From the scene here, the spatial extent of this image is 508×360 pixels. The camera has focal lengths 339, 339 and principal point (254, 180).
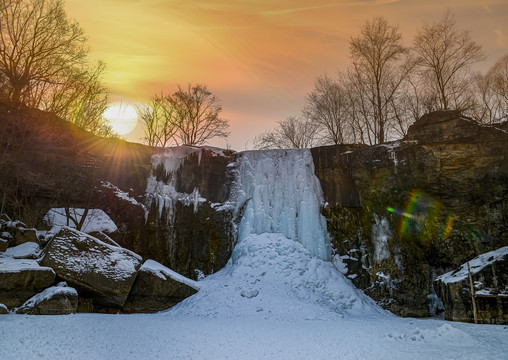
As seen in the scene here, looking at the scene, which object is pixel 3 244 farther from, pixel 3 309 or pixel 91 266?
pixel 3 309

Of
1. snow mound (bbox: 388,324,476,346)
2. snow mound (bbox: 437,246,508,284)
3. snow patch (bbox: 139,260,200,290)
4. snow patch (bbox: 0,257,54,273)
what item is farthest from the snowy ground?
snow mound (bbox: 437,246,508,284)

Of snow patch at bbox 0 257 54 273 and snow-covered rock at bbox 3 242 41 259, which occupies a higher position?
snow-covered rock at bbox 3 242 41 259

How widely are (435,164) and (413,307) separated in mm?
5858

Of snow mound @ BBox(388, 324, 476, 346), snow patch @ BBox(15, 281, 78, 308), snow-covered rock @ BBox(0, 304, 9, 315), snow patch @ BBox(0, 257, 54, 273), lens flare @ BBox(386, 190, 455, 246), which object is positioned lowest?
snow mound @ BBox(388, 324, 476, 346)

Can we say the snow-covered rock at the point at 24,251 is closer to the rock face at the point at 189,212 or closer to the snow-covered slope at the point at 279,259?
the rock face at the point at 189,212

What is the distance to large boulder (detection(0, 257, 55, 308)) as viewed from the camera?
30.1 feet

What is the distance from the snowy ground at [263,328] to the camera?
599 centimetres

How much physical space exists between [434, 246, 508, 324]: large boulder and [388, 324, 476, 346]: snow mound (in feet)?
13.7

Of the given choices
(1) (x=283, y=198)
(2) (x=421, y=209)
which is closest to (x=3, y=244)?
(1) (x=283, y=198)

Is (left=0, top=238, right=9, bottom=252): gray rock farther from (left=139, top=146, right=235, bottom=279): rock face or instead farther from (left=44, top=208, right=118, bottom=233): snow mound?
(left=139, top=146, right=235, bottom=279): rock face

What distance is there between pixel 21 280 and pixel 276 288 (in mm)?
8291

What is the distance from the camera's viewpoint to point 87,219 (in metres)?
15.4

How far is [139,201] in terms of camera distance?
1662cm

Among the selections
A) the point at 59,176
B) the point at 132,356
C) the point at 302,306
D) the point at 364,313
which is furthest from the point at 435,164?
the point at 59,176
